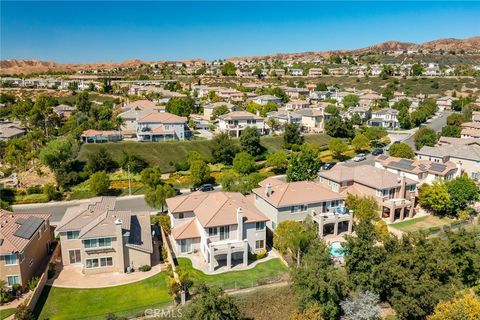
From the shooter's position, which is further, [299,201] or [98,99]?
[98,99]

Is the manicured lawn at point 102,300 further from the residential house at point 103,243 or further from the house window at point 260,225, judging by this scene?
the house window at point 260,225

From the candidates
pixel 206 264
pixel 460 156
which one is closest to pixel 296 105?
pixel 460 156

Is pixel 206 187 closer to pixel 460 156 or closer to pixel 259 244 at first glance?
pixel 259 244

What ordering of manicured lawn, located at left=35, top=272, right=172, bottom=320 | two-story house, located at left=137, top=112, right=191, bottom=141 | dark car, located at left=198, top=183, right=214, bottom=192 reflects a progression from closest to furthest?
manicured lawn, located at left=35, top=272, right=172, bottom=320 < dark car, located at left=198, top=183, right=214, bottom=192 < two-story house, located at left=137, top=112, right=191, bottom=141

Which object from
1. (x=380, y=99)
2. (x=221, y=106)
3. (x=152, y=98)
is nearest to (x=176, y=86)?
(x=152, y=98)

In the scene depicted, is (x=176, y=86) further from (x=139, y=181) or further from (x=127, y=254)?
(x=127, y=254)

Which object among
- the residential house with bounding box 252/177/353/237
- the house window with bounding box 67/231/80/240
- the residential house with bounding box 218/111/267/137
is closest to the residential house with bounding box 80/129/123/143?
the residential house with bounding box 218/111/267/137

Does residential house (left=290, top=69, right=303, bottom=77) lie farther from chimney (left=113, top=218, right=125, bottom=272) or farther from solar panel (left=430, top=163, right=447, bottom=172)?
chimney (left=113, top=218, right=125, bottom=272)
